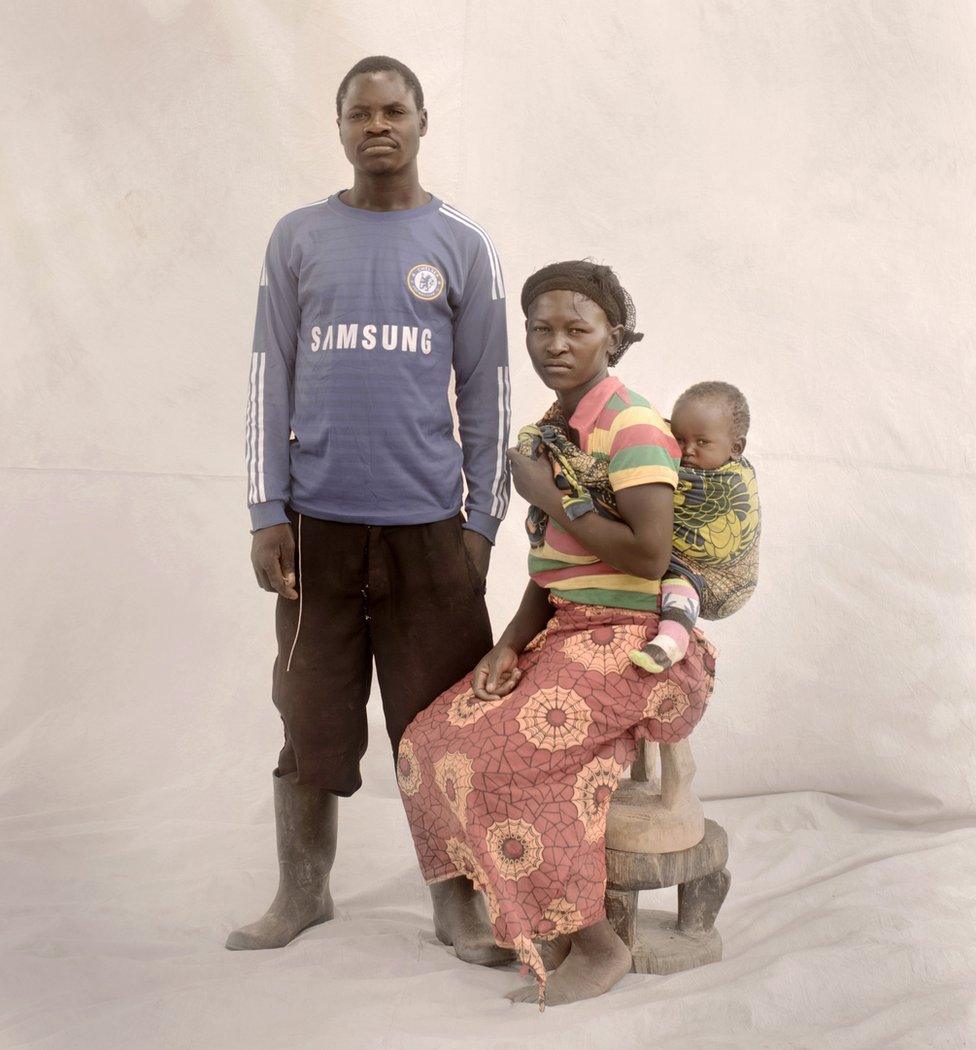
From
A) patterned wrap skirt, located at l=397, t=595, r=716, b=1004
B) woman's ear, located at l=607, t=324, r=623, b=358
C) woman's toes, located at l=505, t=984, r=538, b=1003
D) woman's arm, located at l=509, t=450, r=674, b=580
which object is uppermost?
woman's ear, located at l=607, t=324, r=623, b=358

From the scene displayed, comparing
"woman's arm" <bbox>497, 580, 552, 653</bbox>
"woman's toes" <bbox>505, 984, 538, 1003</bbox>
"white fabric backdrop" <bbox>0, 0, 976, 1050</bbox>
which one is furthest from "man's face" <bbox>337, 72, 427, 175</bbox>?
"woman's toes" <bbox>505, 984, 538, 1003</bbox>

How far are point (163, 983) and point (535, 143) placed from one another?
2040 millimetres

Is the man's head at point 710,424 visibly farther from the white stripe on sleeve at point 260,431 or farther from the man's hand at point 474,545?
the white stripe on sleeve at point 260,431

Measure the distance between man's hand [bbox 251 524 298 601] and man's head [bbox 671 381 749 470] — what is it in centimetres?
67

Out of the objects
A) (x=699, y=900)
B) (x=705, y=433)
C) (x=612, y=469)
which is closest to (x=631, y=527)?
(x=612, y=469)

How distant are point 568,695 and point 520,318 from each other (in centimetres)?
147

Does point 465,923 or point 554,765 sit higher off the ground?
point 554,765

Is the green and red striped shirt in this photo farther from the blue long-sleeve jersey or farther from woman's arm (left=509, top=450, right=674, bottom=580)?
the blue long-sleeve jersey

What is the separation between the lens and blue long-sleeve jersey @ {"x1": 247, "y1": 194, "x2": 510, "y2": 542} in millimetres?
2080

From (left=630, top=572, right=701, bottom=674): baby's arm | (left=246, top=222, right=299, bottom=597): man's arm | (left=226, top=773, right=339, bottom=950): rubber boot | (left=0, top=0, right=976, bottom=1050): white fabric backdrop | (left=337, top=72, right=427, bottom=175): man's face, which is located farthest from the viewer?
(left=0, top=0, right=976, bottom=1050): white fabric backdrop

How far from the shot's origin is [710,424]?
199 cm

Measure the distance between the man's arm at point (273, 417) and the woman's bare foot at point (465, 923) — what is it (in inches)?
23.3

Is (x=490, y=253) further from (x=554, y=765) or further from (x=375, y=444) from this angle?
(x=554, y=765)

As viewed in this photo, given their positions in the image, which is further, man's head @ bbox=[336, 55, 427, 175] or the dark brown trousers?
the dark brown trousers
